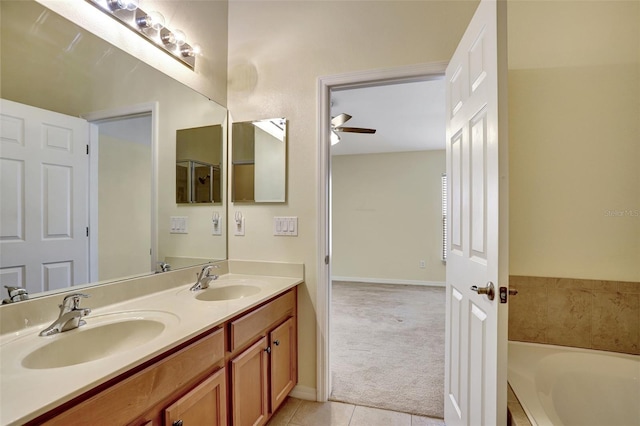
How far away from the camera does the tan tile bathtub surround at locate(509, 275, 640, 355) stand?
145 cm

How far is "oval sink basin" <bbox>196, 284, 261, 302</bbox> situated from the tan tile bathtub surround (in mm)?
1459

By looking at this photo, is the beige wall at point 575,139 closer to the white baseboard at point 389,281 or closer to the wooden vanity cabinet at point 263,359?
the wooden vanity cabinet at point 263,359

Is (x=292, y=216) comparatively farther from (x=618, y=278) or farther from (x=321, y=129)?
(x=618, y=278)

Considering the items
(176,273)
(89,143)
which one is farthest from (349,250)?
(89,143)

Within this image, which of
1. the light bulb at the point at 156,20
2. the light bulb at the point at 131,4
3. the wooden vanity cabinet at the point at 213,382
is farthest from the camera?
the light bulb at the point at 156,20

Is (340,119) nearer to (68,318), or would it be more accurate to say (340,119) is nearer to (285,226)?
(285,226)

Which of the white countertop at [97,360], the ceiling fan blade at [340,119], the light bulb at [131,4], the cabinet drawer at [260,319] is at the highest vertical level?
the light bulb at [131,4]

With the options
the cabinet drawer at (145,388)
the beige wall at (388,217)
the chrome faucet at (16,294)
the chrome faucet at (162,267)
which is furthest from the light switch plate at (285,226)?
the beige wall at (388,217)

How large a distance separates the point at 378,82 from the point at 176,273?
1.67m

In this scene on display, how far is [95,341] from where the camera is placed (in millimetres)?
1088

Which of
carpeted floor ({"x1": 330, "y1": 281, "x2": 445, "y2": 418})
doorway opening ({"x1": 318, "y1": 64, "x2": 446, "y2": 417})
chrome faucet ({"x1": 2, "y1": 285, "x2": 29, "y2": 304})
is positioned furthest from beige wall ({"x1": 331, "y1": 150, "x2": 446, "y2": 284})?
chrome faucet ({"x1": 2, "y1": 285, "x2": 29, "y2": 304})

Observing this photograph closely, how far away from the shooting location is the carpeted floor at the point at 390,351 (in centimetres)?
199

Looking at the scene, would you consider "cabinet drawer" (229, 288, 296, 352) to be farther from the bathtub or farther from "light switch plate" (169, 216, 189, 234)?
the bathtub

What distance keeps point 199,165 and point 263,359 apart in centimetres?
124
